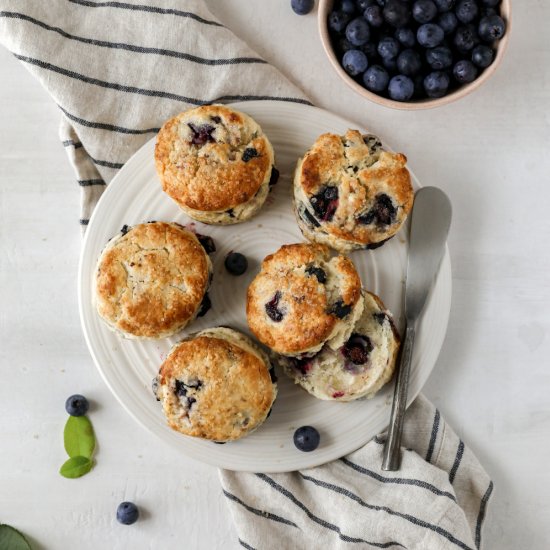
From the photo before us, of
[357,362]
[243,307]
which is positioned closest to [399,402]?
[357,362]

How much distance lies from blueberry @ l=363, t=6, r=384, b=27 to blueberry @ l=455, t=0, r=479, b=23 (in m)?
0.30

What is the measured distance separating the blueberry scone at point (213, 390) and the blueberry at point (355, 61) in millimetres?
1211

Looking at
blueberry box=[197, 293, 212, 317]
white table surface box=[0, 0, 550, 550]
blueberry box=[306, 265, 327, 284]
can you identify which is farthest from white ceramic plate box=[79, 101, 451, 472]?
blueberry box=[306, 265, 327, 284]

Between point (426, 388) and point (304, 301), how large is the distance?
2.97 ft

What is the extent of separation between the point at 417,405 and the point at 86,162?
1800 millimetres

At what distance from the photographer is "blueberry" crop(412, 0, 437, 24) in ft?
7.96

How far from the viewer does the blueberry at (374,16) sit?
246 centimetres

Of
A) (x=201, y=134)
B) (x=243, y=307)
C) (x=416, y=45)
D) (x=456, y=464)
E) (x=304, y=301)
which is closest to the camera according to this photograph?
(x=304, y=301)

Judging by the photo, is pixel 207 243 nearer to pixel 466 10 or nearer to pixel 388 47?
pixel 388 47

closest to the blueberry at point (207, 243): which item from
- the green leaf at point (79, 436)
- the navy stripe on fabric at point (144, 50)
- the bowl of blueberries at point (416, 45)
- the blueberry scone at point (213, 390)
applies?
the blueberry scone at point (213, 390)

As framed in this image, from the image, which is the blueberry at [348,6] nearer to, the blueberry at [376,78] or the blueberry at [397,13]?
the blueberry at [397,13]

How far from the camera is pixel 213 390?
2.31m

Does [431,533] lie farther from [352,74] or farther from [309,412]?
[352,74]

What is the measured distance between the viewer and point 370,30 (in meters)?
2.50
